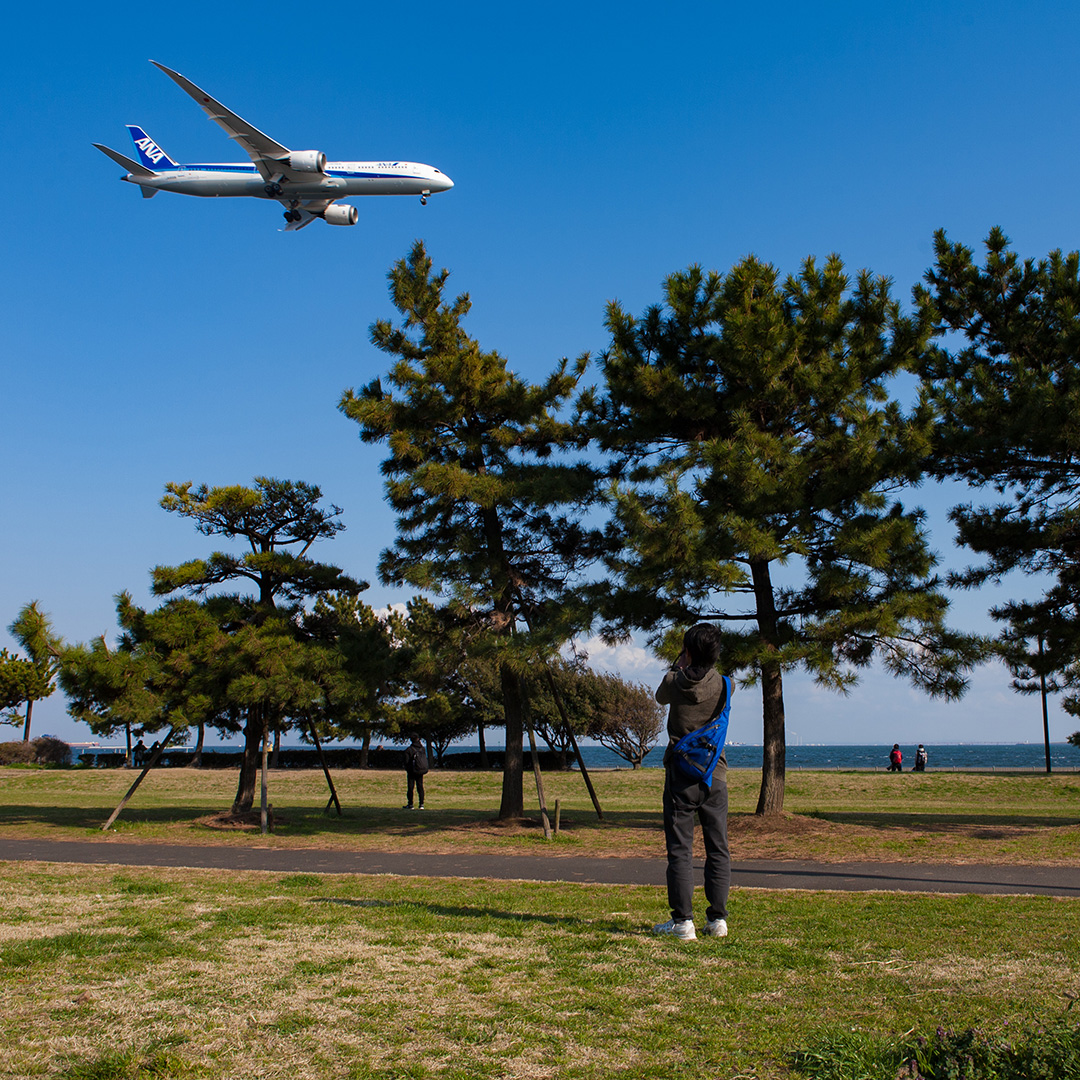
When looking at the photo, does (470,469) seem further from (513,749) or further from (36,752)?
(36,752)

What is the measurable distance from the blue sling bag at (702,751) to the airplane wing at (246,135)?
22.6 metres

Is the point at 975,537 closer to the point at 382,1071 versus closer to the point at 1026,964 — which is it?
the point at 1026,964

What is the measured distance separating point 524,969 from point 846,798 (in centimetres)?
2268

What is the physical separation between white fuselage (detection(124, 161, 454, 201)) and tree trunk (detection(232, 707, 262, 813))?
49.2 feet

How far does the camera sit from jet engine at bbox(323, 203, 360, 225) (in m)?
26.6

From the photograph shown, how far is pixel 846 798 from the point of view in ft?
83.5

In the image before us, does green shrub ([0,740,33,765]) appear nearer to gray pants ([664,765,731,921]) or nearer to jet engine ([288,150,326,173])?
jet engine ([288,150,326,173])

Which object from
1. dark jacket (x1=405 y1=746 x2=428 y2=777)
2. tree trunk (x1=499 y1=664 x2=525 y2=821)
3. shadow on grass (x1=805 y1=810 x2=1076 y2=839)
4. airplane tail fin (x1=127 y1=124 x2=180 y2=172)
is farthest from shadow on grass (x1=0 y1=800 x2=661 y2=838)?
airplane tail fin (x1=127 y1=124 x2=180 y2=172)

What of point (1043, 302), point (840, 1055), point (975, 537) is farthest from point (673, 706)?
point (1043, 302)

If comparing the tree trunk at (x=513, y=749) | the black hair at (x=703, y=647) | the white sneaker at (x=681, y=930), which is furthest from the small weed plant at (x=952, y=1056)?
the tree trunk at (x=513, y=749)

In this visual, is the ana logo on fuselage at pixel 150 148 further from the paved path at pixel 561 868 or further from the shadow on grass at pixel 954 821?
the shadow on grass at pixel 954 821

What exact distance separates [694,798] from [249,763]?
1466cm

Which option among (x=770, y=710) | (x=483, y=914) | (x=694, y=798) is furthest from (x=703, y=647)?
(x=770, y=710)

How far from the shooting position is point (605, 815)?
746 inches
